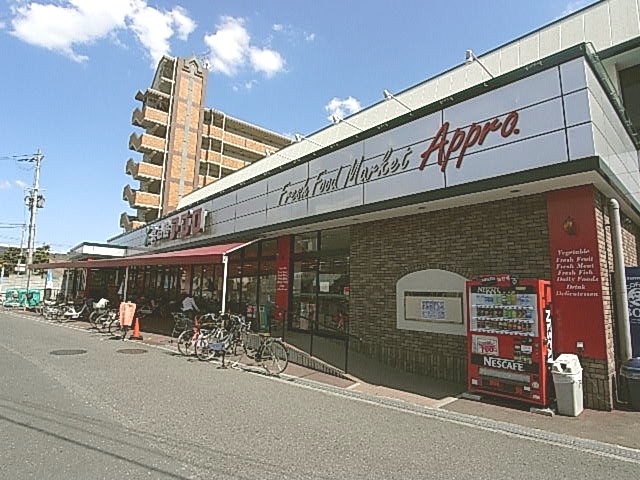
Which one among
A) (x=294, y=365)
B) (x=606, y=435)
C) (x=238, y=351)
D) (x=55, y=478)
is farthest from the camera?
(x=238, y=351)

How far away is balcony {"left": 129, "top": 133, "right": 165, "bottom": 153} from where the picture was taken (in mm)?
41719

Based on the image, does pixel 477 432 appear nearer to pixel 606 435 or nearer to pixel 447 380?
pixel 606 435

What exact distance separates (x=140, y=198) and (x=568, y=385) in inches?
1599

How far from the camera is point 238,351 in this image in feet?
38.0

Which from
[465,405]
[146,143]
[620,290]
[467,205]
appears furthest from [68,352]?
[146,143]

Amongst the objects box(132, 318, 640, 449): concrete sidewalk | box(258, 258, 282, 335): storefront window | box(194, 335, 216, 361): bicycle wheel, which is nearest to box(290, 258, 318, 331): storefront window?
box(258, 258, 282, 335): storefront window

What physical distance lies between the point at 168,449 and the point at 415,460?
2694 mm

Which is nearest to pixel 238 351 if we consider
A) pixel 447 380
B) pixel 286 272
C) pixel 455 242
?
pixel 286 272

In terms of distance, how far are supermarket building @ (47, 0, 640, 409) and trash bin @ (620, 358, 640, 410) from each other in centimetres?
24

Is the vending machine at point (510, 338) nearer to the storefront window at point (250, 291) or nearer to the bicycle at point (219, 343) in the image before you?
the bicycle at point (219, 343)

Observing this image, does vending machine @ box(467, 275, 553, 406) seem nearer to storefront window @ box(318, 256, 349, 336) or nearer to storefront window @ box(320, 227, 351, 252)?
storefront window @ box(318, 256, 349, 336)

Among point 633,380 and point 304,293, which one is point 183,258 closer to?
point 304,293

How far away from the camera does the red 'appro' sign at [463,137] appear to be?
25.6 ft

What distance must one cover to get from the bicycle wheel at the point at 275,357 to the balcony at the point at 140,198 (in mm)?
35075
